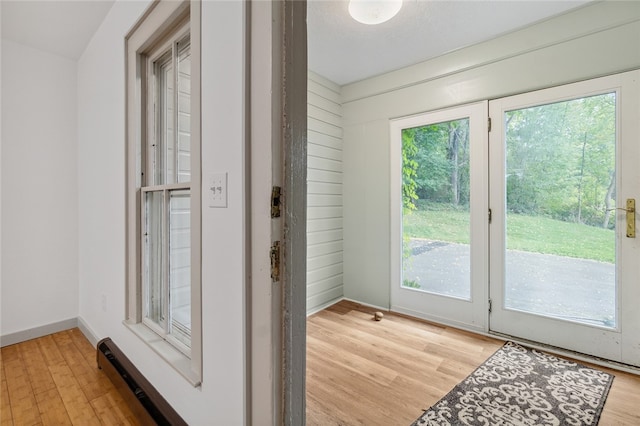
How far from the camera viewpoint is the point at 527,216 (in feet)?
7.57

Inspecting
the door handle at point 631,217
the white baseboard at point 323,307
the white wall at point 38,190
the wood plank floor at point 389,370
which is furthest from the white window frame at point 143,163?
the door handle at point 631,217

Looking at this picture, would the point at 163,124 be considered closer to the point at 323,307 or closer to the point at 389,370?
the point at 389,370

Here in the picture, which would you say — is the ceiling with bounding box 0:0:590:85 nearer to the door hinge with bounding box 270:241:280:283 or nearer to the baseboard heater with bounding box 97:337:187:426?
the door hinge with bounding box 270:241:280:283

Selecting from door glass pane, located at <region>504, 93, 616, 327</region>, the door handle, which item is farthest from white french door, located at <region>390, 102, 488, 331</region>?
the door handle

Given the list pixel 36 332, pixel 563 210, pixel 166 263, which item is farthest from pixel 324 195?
pixel 36 332

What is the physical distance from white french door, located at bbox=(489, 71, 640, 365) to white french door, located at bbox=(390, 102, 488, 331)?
12cm

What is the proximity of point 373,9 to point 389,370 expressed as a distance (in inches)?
96.2

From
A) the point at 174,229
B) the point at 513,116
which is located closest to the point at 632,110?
the point at 513,116

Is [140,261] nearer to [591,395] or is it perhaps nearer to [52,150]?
[52,150]

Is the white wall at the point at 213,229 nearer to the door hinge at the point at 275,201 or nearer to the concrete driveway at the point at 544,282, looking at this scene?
the door hinge at the point at 275,201

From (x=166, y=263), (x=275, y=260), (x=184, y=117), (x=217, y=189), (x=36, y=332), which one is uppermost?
(x=184, y=117)

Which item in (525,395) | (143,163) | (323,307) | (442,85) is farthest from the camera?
(323,307)

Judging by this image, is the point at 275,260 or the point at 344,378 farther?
the point at 344,378

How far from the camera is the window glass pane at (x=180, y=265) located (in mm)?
1371
